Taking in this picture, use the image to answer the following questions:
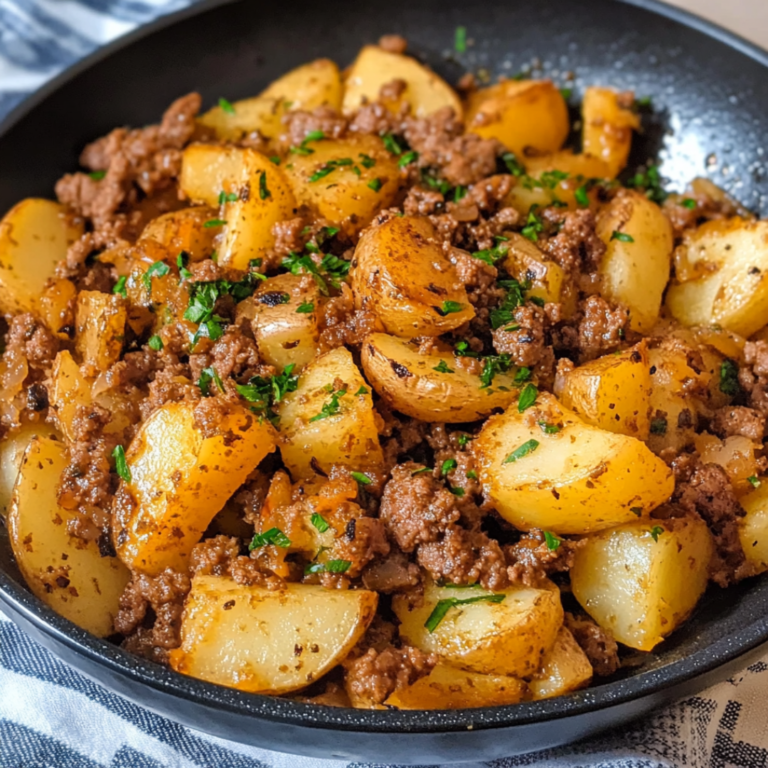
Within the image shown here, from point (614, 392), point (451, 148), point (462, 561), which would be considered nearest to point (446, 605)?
point (462, 561)

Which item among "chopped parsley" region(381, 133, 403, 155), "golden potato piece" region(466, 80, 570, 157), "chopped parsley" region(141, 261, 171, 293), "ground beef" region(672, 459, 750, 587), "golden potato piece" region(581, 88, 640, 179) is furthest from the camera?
"golden potato piece" region(581, 88, 640, 179)

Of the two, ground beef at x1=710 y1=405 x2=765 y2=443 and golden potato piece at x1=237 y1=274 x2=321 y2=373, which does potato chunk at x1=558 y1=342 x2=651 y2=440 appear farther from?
golden potato piece at x1=237 y1=274 x2=321 y2=373

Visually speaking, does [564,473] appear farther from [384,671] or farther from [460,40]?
[460,40]

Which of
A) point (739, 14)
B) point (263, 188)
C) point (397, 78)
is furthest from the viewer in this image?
point (739, 14)

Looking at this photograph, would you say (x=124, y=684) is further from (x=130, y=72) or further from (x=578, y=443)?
(x=130, y=72)

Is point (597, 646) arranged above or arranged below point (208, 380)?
below

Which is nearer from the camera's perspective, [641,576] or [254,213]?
[641,576]

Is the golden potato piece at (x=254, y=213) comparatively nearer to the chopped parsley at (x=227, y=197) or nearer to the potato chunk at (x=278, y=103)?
the chopped parsley at (x=227, y=197)

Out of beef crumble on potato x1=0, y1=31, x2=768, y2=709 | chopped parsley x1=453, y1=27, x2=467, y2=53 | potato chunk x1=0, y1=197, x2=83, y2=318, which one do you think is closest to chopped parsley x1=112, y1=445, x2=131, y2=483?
beef crumble on potato x1=0, y1=31, x2=768, y2=709
